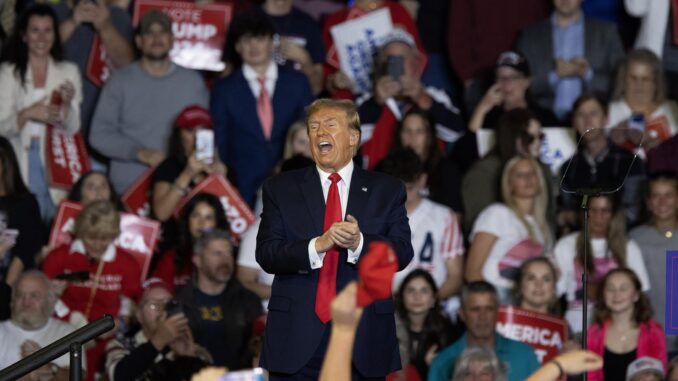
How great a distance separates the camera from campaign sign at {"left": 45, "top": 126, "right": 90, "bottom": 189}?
9734 millimetres

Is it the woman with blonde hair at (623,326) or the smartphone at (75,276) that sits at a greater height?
the smartphone at (75,276)

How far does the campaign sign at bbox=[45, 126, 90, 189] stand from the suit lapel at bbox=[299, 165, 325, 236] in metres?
4.46

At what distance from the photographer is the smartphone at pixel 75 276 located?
870cm

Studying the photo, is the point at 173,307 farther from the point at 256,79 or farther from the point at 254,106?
the point at 256,79

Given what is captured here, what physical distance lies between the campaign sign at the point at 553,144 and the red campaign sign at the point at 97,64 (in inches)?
103

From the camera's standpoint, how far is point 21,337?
7992 mm

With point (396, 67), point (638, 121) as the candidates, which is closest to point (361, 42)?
point (396, 67)

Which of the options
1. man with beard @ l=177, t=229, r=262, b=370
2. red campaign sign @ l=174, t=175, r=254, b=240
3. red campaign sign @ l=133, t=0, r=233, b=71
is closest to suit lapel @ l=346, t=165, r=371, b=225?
man with beard @ l=177, t=229, r=262, b=370

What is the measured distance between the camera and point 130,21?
1066 cm

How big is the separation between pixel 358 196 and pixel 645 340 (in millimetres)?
3407

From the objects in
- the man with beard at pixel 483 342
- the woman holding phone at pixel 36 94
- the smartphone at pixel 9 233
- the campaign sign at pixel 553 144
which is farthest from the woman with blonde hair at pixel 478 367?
the woman holding phone at pixel 36 94

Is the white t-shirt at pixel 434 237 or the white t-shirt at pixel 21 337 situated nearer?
the white t-shirt at pixel 21 337

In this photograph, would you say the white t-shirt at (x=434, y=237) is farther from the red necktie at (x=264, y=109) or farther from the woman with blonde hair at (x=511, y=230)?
the red necktie at (x=264, y=109)

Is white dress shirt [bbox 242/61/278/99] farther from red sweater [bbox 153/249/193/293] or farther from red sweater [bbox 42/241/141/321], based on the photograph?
red sweater [bbox 42/241/141/321]
